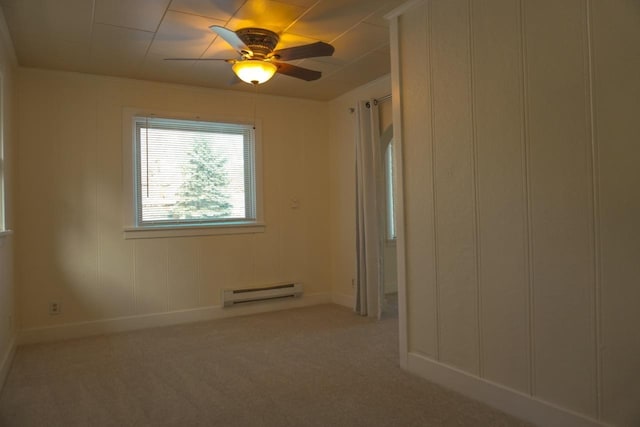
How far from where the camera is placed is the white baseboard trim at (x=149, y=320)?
12.7 ft

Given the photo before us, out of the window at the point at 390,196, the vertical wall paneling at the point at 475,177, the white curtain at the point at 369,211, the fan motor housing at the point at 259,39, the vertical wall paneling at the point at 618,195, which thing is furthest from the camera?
the window at the point at 390,196

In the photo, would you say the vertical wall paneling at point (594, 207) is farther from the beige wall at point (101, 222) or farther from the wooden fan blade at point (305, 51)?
the beige wall at point (101, 222)

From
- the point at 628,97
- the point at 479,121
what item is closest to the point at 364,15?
the point at 479,121

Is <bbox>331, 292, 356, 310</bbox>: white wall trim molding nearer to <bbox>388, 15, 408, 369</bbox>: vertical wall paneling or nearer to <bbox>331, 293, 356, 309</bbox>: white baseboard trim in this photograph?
<bbox>331, 293, 356, 309</bbox>: white baseboard trim

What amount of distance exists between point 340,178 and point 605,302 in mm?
3564

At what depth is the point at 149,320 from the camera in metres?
4.32

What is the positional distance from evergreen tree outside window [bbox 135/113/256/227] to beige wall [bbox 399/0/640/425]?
7.97ft

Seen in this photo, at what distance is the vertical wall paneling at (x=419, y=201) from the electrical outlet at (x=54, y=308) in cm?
317

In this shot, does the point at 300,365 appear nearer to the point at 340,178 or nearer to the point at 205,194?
the point at 205,194

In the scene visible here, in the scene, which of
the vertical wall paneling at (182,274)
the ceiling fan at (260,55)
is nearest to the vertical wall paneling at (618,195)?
the ceiling fan at (260,55)

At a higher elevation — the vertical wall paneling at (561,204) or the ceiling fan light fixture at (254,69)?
the ceiling fan light fixture at (254,69)

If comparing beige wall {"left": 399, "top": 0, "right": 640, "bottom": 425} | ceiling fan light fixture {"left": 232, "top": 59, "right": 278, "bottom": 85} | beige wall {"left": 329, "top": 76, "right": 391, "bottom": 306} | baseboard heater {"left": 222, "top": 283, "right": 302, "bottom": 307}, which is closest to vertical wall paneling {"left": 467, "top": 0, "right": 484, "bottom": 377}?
beige wall {"left": 399, "top": 0, "right": 640, "bottom": 425}

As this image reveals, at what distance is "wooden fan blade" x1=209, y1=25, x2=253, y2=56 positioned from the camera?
8.68 ft

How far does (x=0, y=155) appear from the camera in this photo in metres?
3.05
